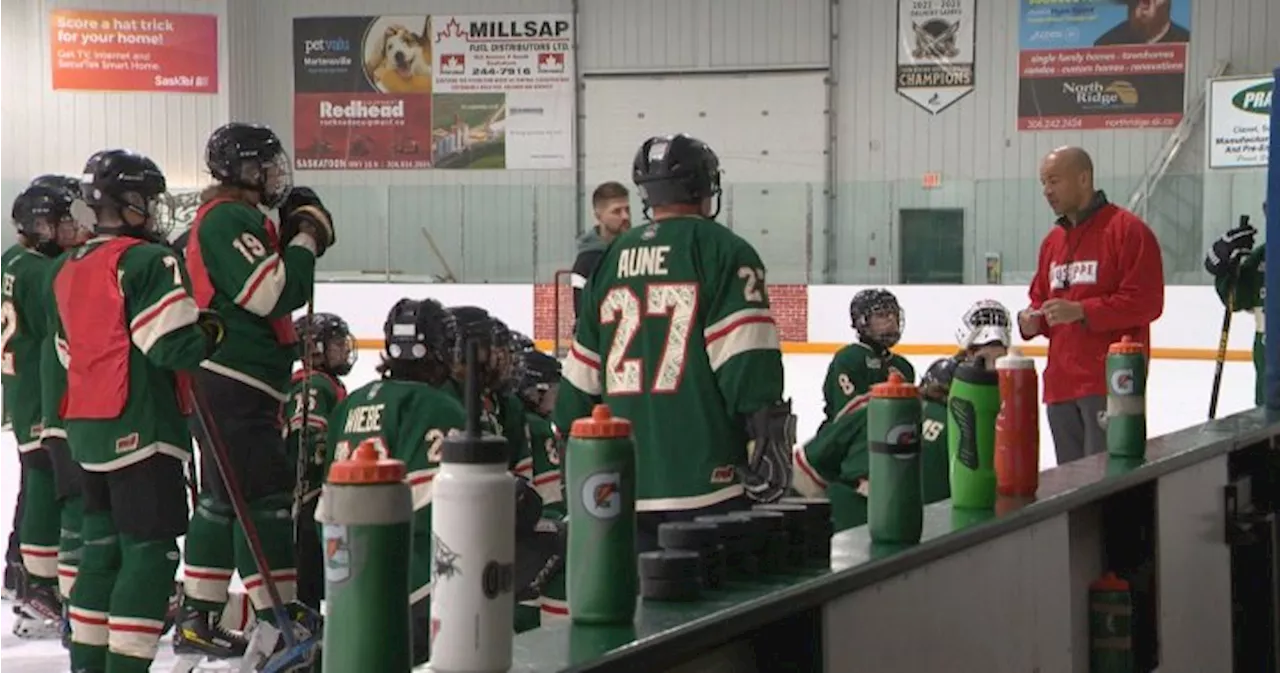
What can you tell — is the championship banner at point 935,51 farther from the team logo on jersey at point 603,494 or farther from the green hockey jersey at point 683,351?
the team logo on jersey at point 603,494

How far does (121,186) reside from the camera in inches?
159

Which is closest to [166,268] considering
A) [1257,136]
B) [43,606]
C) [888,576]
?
[43,606]

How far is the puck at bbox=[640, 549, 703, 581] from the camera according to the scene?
194 centimetres

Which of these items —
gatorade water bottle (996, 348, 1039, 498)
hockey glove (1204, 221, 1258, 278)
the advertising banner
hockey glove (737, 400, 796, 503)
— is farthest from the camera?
the advertising banner

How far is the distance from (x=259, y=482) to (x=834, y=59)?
50.1 ft

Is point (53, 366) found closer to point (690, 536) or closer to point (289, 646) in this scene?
point (289, 646)

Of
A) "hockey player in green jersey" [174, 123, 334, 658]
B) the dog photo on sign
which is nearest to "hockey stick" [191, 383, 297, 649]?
"hockey player in green jersey" [174, 123, 334, 658]

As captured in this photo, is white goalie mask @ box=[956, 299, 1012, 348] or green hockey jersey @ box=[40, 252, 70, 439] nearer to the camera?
green hockey jersey @ box=[40, 252, 70, 439]

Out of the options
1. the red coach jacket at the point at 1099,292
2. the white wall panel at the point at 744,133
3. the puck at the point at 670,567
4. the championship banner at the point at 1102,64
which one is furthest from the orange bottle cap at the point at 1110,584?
the championship banner at the point at 1102,64

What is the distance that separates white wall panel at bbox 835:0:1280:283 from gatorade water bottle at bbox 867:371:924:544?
48.7 feet

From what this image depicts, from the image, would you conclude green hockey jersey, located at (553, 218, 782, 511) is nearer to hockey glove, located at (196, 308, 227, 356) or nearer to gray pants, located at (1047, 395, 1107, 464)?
hockey glove, located at (196, 308, 227, 356)

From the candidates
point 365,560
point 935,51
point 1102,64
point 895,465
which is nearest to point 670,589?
point 365,560

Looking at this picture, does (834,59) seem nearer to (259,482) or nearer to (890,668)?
(259,482)

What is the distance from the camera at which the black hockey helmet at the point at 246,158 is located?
14.5 ft
